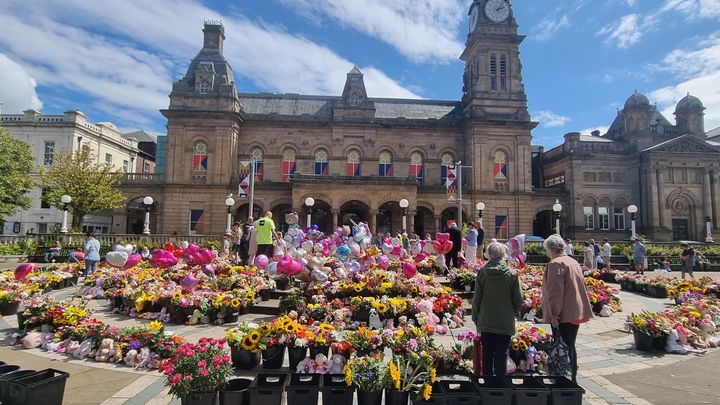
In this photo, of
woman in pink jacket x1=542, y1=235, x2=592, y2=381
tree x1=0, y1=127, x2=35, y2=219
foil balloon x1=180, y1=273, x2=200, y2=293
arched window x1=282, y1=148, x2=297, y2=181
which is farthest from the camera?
arched window x1=282, y1=148, x2=297, y2=181

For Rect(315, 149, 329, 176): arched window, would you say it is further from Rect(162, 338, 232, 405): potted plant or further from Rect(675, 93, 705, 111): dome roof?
Rect(675, 93, 705, 111): dome roof

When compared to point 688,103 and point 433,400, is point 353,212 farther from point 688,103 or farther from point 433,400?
point 688,103

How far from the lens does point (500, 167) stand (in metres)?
35.5

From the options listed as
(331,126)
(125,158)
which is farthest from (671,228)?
(125,158)

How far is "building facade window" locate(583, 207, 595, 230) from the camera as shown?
36906 millimetres

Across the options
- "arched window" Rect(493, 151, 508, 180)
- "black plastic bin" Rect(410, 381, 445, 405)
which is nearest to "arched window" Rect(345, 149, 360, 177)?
"arched window" Rect(493, 151, 508, 180)

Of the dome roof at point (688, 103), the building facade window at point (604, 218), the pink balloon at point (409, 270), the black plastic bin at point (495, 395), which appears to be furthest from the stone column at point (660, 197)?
the black plastic bin at point (495, 395)

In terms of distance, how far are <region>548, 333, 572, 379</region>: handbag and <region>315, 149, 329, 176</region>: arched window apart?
31567 mm

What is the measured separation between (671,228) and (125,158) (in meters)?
58.3

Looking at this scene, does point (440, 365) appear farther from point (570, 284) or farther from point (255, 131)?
point (255, 131)

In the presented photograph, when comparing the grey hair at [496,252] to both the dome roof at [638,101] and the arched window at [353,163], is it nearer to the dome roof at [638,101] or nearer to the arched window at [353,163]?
the arched window at [353,163]

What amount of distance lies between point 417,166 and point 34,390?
34614mm

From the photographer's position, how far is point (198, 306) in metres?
8.65

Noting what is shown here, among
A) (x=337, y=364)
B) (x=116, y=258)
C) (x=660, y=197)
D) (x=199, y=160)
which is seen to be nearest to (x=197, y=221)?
(x=199, y=160)
